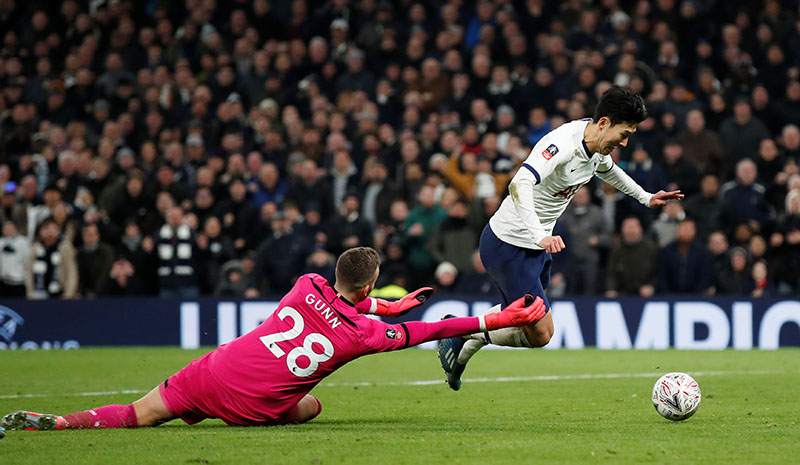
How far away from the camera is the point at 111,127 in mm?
18328

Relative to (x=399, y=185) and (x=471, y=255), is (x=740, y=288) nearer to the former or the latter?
(x=471, y=255)

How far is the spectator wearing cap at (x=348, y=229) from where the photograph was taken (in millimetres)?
15164

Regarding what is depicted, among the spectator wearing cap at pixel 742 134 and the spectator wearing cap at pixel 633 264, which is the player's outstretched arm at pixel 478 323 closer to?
the spectator wearing cap at pixel 633 264

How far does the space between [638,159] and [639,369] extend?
3998 mm

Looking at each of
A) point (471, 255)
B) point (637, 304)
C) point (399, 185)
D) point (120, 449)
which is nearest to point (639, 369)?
point (637, 304)

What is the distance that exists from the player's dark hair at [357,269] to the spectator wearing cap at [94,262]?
9903 millimetres

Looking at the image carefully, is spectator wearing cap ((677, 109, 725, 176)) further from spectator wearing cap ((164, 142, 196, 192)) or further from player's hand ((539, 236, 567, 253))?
player's hand ((539, 236, 567, 253))

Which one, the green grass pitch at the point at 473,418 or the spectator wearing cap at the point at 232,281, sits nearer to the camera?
the green grass pitch at the point at 473,418

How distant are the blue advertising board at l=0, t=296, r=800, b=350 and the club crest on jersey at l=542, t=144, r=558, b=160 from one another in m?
7.35

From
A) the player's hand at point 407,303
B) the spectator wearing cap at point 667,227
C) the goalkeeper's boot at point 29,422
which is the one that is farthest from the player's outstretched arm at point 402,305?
the spectator wearing cap at point 667,227

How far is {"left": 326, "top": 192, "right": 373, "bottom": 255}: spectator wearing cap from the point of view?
15.2 metres

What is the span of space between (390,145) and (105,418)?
988 centimetres

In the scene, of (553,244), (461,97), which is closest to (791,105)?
(461,97)

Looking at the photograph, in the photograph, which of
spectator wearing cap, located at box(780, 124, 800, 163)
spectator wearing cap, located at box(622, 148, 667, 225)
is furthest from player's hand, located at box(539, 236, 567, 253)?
spectator wearing cap, located at box(780, 124, 800, 163)
